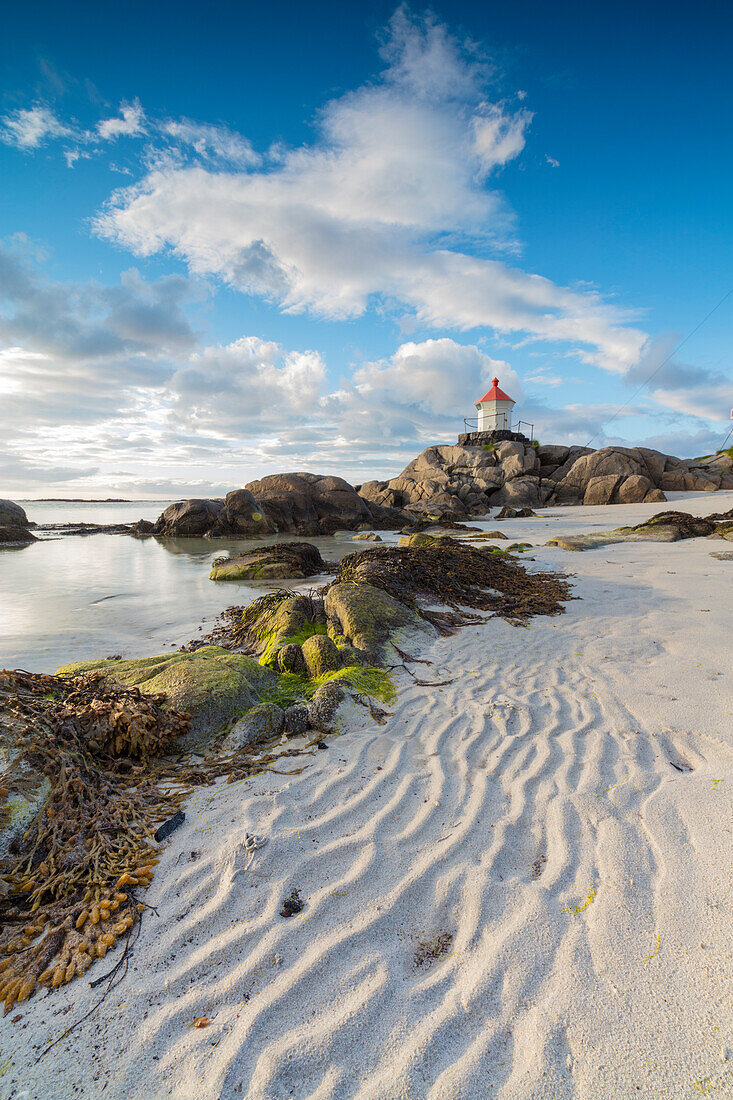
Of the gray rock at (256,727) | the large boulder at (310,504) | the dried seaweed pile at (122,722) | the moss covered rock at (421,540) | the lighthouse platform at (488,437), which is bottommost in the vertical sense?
the gray rock at (256,727)

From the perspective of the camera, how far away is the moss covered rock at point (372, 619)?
5363mm

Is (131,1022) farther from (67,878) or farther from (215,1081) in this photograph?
(67,878)

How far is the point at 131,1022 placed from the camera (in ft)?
5.56

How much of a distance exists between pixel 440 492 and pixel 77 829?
106ft

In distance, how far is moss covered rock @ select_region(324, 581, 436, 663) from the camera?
17.6 feet

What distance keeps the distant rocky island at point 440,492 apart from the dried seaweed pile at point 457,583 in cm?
1709

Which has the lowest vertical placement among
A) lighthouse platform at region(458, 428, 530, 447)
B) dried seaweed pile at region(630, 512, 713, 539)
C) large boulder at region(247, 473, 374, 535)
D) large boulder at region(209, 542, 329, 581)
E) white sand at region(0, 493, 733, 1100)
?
white sand at region(0, 493, 733, 1100)

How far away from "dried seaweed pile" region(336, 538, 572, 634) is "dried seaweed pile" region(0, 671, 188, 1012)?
3.84 meters

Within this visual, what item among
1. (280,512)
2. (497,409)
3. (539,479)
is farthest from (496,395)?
(280,512)

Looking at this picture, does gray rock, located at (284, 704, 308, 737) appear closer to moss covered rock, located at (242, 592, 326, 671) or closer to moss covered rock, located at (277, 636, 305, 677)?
moss covered rock, located at (277, 636, 305, 677)

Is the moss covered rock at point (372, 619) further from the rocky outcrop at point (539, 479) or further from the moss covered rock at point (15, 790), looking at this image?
the rocky outcrop at point (539, 479)

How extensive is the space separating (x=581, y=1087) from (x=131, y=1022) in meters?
1.54

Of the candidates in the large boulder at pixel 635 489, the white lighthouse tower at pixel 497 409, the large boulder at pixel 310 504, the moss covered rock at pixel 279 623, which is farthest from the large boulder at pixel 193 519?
the white lighthouse tower at pixel 497 409

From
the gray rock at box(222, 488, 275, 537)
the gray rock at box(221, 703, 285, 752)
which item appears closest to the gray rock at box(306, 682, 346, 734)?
the gray rock at box(221, 703, 285, 752)
